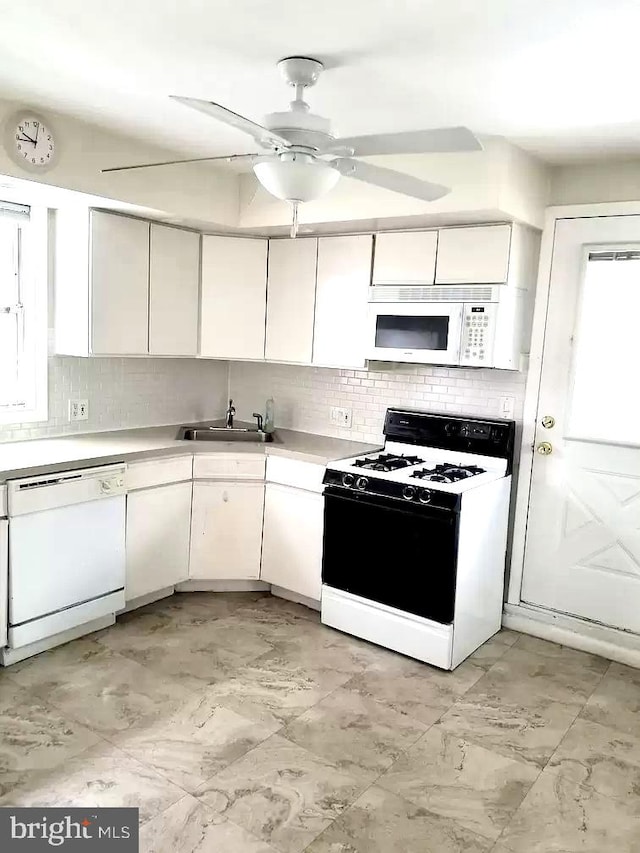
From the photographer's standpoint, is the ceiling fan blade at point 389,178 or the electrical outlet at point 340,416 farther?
the electrical outlet at point 340,416

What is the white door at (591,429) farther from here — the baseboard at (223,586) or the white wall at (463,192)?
the baseboard at (223,586)

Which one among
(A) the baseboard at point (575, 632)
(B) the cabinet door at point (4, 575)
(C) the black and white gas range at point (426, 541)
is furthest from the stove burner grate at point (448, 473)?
(B) the cabinet door at point (4, 575)

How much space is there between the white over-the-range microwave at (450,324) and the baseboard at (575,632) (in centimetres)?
132

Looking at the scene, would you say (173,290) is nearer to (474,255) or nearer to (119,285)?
(119,285)

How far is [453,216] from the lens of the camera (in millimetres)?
3162

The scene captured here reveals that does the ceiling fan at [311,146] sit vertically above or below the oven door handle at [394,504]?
above

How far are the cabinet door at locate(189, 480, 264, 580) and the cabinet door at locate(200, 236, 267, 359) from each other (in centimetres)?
84

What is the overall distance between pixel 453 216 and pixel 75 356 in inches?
83.4

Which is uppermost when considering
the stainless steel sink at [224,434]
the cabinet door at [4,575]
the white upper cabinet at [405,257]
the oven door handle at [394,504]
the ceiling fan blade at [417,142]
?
the ceiling fan blade at [417,142]

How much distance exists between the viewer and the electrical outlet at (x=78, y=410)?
3.86m

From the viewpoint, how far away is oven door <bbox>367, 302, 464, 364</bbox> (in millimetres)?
3352

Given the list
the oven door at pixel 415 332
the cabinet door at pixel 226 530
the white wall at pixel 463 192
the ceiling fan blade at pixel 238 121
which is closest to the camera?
the ceiling fan blade at pixel 238 121

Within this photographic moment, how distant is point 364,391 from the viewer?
13.6ft

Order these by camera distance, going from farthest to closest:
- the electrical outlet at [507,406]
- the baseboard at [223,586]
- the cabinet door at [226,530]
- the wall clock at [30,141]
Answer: the baseboard at [223,586], the cabinet door at [226,530], the electrical outlet at [507,406], the wall clock at [30,141]
